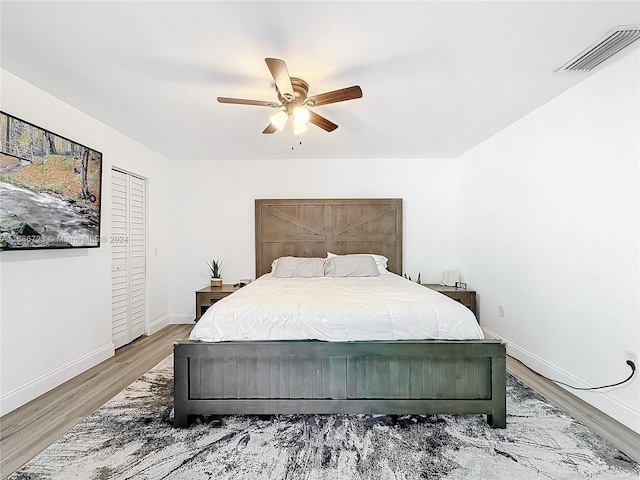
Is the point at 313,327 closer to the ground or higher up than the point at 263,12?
closer to the ground

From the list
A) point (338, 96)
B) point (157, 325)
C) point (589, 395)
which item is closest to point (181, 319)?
point (157, 325)

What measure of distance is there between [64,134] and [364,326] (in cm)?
298

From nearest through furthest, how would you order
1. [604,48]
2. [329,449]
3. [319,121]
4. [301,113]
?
[329,449]
[604,48]
[301,113]
[319,121]

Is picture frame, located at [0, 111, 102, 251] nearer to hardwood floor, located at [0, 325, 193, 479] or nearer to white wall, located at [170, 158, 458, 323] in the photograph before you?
hardwood floor, located at [0, 325, 193, 479]

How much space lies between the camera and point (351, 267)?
4.13 metres

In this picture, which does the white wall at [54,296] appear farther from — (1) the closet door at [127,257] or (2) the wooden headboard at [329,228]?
(2) the wooden headboard at [329,228]

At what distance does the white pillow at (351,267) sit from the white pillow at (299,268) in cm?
10

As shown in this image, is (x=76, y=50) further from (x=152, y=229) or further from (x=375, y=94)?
(x=152, y=229)

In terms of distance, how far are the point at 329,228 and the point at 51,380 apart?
10.9 feet

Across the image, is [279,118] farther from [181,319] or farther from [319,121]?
[181,319]

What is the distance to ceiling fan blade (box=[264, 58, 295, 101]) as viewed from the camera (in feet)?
6.12

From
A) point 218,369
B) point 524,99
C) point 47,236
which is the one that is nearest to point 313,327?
point 218,369

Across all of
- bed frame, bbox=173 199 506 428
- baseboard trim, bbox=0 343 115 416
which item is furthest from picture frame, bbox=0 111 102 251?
bed frame, bbox=173 199 506 428

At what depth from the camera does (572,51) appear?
2.12 meters
